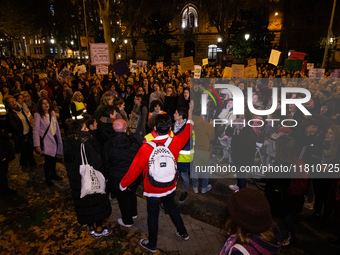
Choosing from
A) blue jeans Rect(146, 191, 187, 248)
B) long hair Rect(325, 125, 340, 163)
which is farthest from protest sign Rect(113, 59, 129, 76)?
long hair Rect(325, 125, 340, 163)

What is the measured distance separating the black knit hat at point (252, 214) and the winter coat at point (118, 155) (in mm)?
1984

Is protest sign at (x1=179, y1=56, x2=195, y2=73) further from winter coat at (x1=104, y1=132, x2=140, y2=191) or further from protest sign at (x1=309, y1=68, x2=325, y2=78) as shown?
winter coat at (x1=104, y1=132, x2=140, y2=191)

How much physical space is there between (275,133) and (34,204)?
5.77m

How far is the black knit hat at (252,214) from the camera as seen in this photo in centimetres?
172

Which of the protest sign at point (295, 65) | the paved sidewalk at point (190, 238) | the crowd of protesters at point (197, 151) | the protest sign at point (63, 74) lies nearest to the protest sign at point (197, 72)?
the crowd of protesters at point (197, 151)

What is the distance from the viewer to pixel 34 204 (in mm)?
4652

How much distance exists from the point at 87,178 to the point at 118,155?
536 mm

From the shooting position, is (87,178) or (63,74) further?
(63,74)

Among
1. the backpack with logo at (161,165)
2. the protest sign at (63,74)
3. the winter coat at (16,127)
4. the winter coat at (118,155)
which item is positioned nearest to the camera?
the backpack with logo at (161,165)

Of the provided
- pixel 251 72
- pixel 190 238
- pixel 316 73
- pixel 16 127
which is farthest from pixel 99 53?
pixel 316 73

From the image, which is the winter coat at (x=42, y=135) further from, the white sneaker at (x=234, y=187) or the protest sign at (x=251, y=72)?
the protest sign at (x=251, y=72)

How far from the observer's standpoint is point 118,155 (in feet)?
11.1

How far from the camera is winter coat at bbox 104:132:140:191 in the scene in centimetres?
333

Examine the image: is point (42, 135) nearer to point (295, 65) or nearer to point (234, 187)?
point (234, 187)
